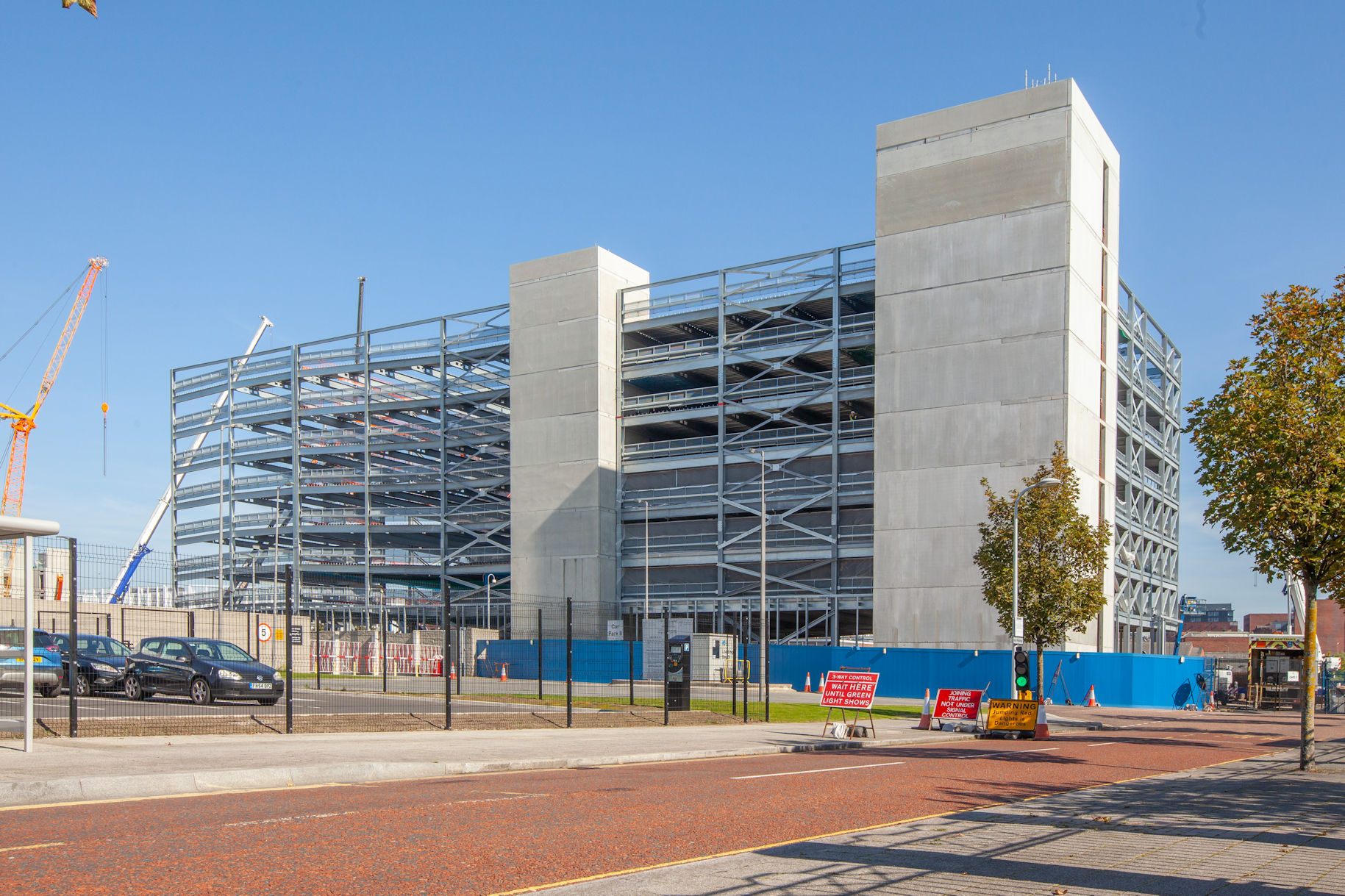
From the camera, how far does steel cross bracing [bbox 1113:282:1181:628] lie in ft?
233

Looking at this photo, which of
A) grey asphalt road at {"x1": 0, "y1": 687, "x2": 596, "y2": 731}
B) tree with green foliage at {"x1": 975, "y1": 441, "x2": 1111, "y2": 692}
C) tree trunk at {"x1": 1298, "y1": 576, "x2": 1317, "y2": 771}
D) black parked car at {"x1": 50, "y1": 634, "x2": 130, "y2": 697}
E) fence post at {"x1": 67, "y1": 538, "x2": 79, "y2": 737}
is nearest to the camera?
fence post at {"x1": 67, "y1": 538, "x2": 79, "y2": 737}

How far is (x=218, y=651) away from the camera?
25797 millimetres

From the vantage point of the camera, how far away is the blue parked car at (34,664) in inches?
754

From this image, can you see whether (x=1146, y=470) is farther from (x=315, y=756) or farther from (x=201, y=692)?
(x=315, y=756)

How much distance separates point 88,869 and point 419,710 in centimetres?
A: 1699

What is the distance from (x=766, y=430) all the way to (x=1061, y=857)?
2467 inches

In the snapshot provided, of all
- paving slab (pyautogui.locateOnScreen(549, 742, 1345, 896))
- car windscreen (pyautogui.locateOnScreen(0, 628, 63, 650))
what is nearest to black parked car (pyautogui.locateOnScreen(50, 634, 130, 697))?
car windscreen (pyautogui.locateOnScreen(0, 628, 63, 650))

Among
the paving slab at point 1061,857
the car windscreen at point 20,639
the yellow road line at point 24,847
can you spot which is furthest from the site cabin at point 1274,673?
the yellow road line at point 24,847

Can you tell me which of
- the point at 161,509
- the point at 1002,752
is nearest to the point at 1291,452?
the point at 1002,752

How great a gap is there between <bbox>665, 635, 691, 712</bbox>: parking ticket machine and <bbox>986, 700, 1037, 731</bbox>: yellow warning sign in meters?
7.06

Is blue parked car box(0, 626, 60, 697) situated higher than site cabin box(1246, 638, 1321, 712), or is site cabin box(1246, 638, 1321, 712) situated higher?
blue parked car box(0, 626, 60, 697)

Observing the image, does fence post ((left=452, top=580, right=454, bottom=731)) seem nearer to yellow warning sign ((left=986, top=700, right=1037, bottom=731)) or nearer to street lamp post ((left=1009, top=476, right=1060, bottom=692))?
yellow warning sign ((left=986, top=700, right=1037, bottom=731))

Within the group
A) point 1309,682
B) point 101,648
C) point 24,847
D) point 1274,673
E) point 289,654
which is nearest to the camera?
point 24,847

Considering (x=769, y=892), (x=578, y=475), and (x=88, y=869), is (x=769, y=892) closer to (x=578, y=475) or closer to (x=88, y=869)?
(x=88, y=869)
